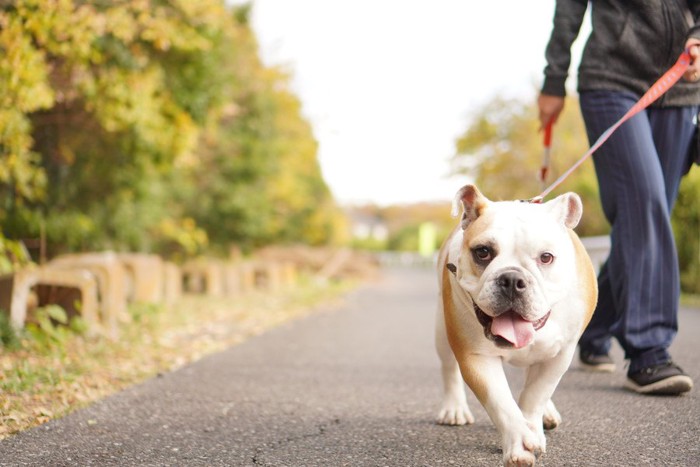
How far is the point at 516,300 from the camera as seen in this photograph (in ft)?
7.72

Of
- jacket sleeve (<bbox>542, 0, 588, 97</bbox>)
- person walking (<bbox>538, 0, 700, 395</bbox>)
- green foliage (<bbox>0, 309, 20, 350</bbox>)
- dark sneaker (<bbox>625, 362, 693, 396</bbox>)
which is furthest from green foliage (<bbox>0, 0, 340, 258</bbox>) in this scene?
dark sneaker (<bbox>625, 362, 693, 396</bbox>)

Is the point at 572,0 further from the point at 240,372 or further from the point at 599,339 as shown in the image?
the point at 240,372

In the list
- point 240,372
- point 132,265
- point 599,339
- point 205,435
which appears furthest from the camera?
point 132,265

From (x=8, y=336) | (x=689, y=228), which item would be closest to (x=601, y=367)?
(x=8, y=336)

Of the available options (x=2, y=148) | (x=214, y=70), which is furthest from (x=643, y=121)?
(x=214, y=70)

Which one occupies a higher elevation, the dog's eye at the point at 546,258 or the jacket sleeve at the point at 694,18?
the jacket sleeve at the point at 694,18

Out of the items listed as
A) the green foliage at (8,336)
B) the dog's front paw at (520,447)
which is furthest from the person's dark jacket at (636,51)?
the green foliage at (8,336)

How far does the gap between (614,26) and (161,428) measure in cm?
295

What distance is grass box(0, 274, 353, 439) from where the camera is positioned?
3.60m

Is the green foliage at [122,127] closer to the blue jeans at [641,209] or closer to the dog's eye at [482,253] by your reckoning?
the blue jeans at [641,209]

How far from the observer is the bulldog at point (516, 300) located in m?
2.38

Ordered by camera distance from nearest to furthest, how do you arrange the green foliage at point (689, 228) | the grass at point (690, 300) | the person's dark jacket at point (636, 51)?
the person's dark jacket at point (636, 51)
the grass at point (690, 300)
the green foliage at point (689, 228)

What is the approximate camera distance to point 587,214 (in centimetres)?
1650

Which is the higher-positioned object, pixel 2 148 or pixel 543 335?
pixel 2 148
